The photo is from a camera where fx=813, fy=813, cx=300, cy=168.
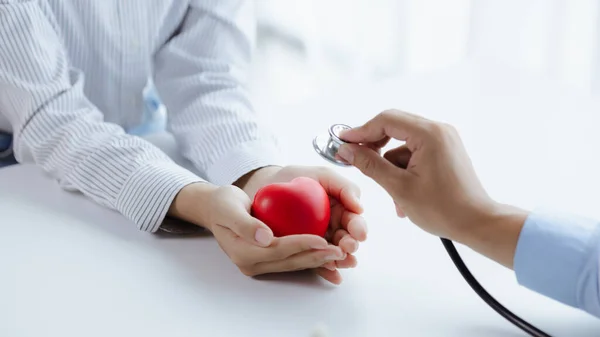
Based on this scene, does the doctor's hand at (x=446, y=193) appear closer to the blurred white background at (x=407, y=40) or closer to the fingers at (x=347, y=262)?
the fingers at (x=347, y=262)

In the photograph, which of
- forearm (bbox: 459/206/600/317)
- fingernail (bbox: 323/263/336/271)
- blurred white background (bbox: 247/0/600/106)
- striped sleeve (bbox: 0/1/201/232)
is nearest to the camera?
forearm (bbox: 459/206/600/317)

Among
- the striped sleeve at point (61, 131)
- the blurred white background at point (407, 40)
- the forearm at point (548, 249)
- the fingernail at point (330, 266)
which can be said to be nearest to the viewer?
the forearm at point (548, 249)

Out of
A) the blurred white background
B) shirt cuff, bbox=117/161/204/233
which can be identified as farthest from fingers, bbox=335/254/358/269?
the blurred white background

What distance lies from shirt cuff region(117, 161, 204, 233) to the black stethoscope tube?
0.31 metres

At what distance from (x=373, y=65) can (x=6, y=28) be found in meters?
1.63

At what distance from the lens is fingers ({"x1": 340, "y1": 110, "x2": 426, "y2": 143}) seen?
750mm

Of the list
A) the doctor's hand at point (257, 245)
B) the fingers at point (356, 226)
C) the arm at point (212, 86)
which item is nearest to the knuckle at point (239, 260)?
the doctor's hand at point (257, 245)

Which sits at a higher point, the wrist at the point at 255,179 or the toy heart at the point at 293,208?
the toy heart at the point at 293,208

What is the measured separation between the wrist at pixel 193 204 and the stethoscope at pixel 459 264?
0.13 m

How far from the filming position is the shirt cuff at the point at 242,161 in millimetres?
979

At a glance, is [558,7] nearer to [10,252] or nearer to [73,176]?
[73,176]

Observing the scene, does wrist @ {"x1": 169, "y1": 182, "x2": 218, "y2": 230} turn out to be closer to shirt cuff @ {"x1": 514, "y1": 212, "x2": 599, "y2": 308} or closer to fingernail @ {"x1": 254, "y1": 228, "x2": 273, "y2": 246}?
fingernail @ {"x1": 254, "y1": 228, "x2": 273, "y2": 246}

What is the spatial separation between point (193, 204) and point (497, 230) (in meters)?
0.33

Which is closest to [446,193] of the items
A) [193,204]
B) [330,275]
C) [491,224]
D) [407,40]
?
[491,224]
